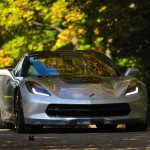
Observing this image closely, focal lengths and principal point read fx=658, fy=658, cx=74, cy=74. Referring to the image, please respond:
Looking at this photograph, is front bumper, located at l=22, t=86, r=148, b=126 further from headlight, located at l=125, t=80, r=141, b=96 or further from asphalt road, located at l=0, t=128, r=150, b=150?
asphalt road, located at l=0, t=128, r=150, b=150

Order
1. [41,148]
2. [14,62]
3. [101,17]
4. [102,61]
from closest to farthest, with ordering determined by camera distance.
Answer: [41,148]
[102,61]
[101,17]
[14,62]

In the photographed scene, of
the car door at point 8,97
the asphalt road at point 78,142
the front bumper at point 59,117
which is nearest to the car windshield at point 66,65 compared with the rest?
the car door at point 8,97

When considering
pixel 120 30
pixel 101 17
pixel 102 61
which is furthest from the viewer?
pixel 120 30

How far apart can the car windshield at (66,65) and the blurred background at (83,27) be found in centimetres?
680

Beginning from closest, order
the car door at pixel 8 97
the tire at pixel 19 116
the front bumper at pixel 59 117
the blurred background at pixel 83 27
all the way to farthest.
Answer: the front bumper at pixel 59 117, the tire at pixel 19 116, the car door at pixel 8 97, the blurred background at pixel 83 27

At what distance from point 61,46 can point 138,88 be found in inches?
744

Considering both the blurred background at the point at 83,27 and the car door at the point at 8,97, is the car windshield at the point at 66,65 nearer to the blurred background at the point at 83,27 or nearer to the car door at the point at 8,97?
the car door at the point at 8,97

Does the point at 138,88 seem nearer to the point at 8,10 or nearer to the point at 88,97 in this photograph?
the point at 88,97

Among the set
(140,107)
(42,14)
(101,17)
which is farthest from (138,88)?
(42,14)

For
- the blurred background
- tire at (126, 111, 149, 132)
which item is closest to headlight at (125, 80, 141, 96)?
tire at (126, 111, 149, 132)

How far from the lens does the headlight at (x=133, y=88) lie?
35.4 feet

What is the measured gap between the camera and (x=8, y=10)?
998 inches

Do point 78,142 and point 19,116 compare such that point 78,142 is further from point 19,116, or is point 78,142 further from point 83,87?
point 19,116

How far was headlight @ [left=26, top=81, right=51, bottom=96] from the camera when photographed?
34.7 ft
